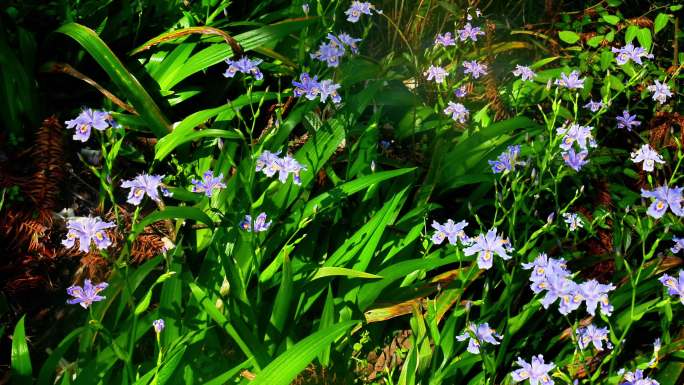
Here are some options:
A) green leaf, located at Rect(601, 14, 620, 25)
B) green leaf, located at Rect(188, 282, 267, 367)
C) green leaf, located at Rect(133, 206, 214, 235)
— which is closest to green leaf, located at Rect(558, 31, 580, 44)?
green leaf, located at Rect(601, 14, 620, 25)

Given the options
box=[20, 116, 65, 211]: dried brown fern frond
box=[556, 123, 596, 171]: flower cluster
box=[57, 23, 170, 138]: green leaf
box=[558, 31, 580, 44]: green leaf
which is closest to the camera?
box=[556, 123, 596, 171]: flower cluster

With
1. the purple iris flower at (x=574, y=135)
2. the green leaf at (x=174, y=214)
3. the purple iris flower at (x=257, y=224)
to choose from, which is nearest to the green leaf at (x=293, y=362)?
the purple iris flower at (x=257, y=224)

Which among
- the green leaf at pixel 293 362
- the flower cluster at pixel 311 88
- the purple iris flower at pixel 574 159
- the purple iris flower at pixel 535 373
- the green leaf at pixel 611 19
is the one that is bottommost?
the purple iris flower at pixel 535 373

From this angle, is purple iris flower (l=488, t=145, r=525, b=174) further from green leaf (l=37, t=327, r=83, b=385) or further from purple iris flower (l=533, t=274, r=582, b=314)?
green leaf (l=37, t=327, r=83, b=385)

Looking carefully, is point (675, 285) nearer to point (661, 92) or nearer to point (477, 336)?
point (477, 336)

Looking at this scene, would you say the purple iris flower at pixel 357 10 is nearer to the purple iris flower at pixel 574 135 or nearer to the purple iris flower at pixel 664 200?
the purple iris flower at pixel 574 135

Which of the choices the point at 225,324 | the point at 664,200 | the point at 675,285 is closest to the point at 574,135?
the point at 664,200

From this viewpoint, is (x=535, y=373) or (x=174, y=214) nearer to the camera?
(x=535, y=373)
